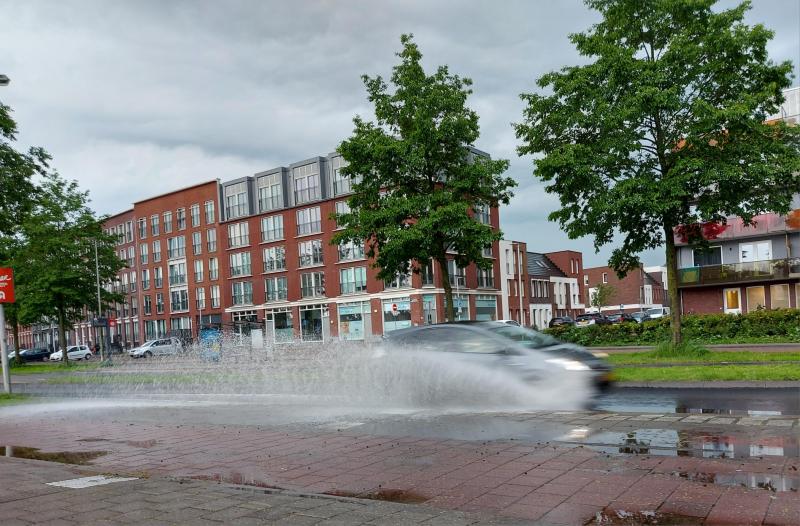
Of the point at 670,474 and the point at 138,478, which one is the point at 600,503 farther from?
the point at 138,478

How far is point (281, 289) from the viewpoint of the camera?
66.9m

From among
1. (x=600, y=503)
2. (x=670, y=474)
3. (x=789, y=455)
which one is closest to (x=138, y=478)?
(x=600, y=503)

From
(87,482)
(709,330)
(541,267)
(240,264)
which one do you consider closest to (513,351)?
(87,482)

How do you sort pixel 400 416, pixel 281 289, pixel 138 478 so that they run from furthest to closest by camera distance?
pixel 281 289 < pixel 400 416 < pixel 138 478

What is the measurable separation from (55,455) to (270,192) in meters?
61.4

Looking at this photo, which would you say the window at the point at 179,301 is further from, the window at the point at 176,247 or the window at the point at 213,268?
the window at the point at 213,268

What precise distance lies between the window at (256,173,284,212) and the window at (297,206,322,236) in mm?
3392

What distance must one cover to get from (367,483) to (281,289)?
6186 centimetres

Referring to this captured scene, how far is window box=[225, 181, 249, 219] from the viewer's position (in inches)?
2800

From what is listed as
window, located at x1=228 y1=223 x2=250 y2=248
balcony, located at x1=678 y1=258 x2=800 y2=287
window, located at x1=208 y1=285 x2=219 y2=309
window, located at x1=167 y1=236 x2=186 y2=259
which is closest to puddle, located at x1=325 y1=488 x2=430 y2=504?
balcony, located at x1=678 y1=258 x2=800 y2=287

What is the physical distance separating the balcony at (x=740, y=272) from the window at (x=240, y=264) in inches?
1696

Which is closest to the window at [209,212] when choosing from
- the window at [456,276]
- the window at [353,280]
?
the window at [353,280]

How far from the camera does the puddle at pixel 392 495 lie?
218 inches

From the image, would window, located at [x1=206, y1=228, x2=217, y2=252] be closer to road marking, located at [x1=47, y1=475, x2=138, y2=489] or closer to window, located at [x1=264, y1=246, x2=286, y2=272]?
window, located at [x1=264, y1=246, x2=286, y2=272]
